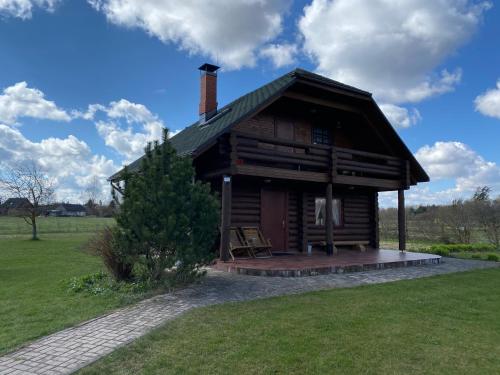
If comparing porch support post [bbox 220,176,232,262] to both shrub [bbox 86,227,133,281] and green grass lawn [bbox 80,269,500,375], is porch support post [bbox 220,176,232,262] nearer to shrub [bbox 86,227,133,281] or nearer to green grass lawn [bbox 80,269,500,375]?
shrub [bbox 86,227,133,281]

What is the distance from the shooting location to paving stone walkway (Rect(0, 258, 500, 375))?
407 centimetres

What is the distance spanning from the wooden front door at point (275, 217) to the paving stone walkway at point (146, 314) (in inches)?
145

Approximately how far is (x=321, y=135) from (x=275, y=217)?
366 centimetres

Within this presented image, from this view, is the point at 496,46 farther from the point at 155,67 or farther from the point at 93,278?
the point at 93,278

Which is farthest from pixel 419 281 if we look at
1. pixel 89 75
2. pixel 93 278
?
pixel 89 75

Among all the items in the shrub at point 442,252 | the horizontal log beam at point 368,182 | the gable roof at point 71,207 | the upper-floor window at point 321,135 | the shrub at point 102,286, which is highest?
the upper-floor window at point 321,135

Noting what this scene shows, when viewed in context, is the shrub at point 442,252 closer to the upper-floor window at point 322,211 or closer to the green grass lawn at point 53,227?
the upper-floor window at point 322,211

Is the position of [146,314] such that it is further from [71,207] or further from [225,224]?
[71,207]

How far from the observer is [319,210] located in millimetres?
14055

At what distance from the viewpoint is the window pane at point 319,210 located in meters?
13.9

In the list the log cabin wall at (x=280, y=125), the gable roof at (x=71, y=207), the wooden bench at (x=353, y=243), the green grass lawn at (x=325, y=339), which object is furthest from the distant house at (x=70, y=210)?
the green grass lawn at (x=325, y=339)

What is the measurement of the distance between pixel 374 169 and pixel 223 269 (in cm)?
689

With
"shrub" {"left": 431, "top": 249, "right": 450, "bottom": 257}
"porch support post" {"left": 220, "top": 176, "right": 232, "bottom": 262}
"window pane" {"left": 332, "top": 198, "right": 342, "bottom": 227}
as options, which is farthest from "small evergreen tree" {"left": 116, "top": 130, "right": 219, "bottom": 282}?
"shrub" {"left": 431, "top": 249, "right": 450, "bottom": 257}

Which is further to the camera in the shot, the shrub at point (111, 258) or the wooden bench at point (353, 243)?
the wooden bench at point (353, 243)
